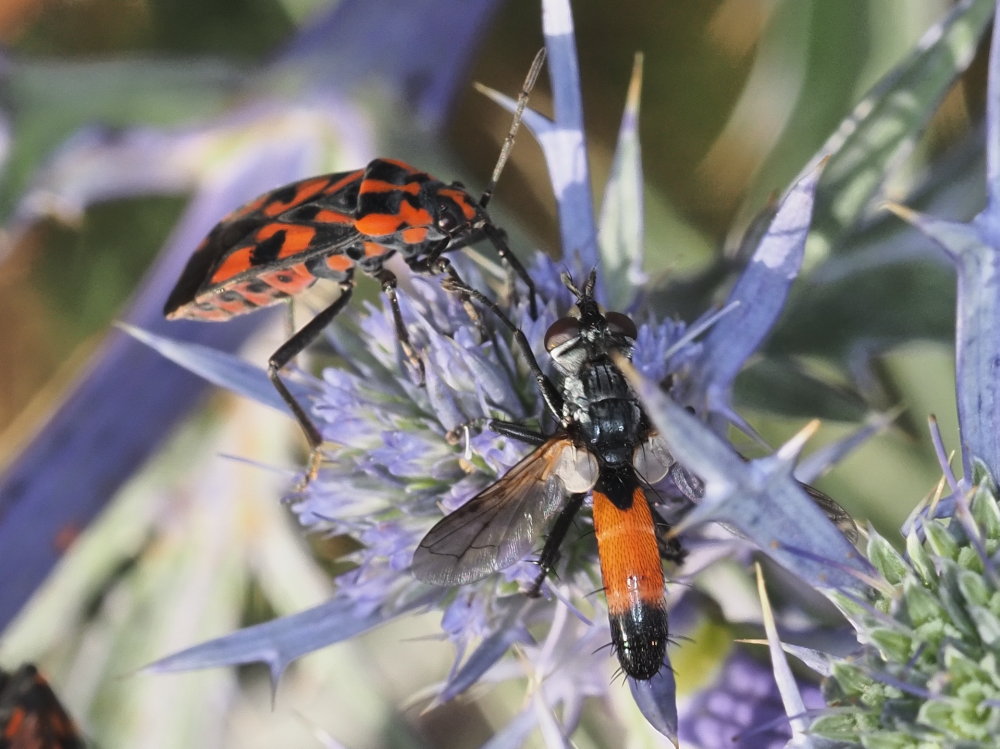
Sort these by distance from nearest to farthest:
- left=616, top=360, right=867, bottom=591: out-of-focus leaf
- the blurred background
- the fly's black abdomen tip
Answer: left=616, top=360, right=867, bottom=591: out-of-focus leaf < the fly's black abdomen tip < the blurred background

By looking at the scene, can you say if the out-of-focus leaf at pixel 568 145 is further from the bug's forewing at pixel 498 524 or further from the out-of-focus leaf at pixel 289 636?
the out-of-focus leaf at pixel 289 636

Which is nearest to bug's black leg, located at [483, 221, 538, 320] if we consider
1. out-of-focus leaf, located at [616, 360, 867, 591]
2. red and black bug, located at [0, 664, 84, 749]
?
out-of-focus leaf, located at [616, 360, 867, 591]

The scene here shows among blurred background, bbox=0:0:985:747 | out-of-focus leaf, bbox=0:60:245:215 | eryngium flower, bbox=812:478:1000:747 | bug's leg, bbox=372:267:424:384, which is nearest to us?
eryngium flower, bbox=812:478:1000:747

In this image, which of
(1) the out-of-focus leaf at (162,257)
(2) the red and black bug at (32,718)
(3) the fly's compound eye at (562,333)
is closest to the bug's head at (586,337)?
(3) the fly's compound eye at (562,333)

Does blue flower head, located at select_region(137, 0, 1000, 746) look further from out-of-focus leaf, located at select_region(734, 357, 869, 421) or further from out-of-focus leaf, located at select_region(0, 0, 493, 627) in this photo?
out-of-focus leaf, located at select_region(0, 0, 493, 627)

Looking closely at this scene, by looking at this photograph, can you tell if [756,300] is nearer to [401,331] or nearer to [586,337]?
[586,337]

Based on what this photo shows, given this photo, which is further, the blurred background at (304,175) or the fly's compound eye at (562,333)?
the blurred background at (304,175)

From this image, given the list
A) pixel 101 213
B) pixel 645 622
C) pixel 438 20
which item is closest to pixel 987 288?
pixel 645 622

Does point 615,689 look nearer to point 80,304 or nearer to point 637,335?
point 637,335
